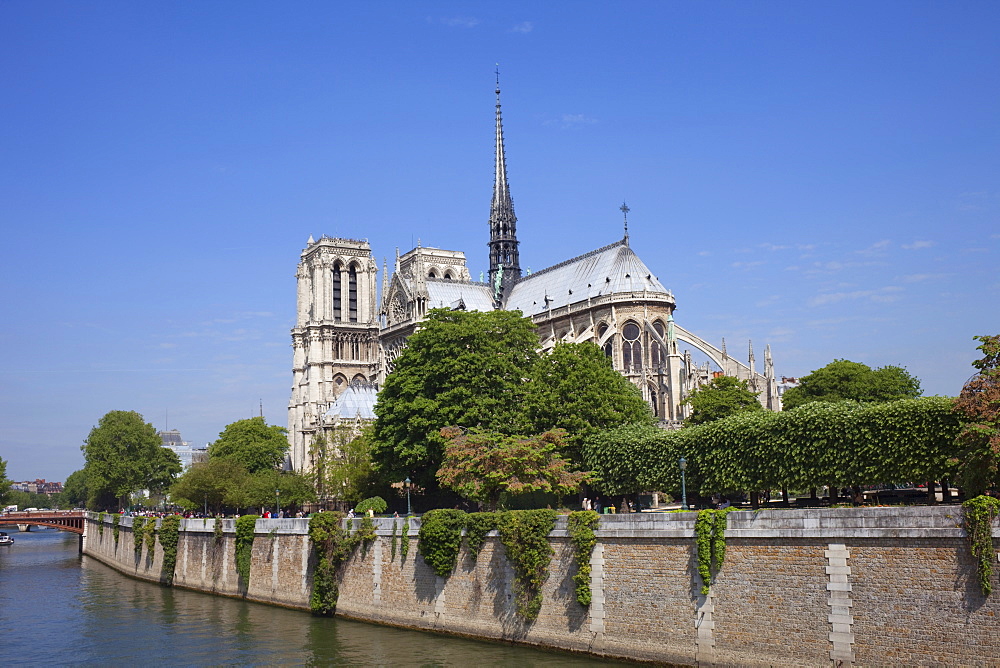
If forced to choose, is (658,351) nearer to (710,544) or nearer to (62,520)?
(710,544)

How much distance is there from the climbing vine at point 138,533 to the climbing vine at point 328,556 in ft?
83.4

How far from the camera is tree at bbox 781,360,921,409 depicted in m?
63.2

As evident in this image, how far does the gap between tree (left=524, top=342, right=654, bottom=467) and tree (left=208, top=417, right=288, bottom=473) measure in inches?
2119

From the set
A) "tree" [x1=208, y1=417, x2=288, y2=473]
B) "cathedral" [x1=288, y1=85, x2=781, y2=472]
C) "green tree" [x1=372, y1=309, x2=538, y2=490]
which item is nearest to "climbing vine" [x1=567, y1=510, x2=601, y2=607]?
"green tree" [x1=372, y1=309, x2=538, y2=490]

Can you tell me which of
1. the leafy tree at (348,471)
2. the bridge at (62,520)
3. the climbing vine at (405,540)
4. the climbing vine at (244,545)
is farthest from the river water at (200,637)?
the bridge at (62,520)

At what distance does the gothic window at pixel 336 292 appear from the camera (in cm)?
11419

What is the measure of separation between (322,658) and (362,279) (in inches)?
3318

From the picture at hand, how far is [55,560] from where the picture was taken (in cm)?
8600

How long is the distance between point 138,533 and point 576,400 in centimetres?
3171

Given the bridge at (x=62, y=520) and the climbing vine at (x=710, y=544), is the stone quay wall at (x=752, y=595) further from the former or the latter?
the bridge at (x=62, y=520)

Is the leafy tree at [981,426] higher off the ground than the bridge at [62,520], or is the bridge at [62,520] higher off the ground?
the leafy tree at [981,426]


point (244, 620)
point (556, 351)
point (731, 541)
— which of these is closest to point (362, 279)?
point (556, 351)

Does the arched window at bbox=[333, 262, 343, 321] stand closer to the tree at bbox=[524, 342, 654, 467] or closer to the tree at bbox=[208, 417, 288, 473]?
the tree at bbox=[208, 417, 288, 473]

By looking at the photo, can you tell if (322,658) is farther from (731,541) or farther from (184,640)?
(731,541)
